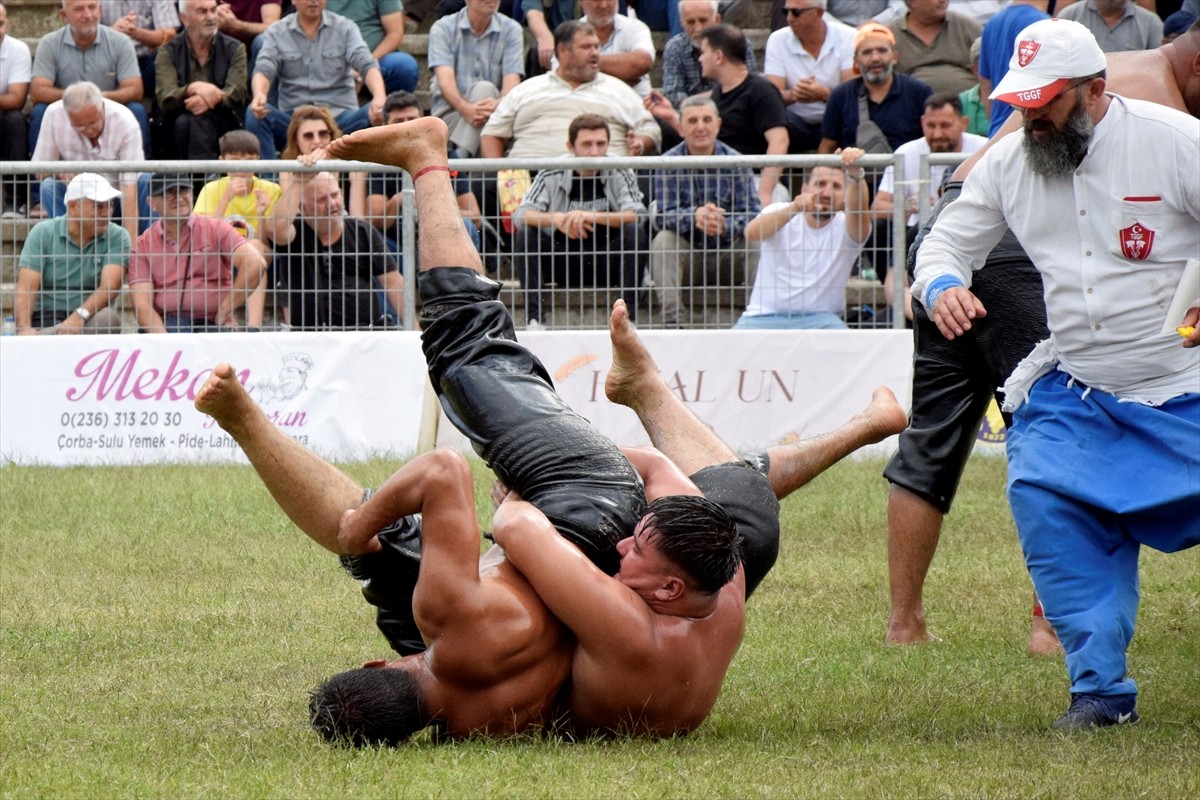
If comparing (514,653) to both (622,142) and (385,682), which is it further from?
(622,142)

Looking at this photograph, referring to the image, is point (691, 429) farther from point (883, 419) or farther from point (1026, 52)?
point (1026, 52)

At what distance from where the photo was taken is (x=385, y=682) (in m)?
4.86

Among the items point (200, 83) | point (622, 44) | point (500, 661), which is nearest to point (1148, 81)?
point (500, 661)

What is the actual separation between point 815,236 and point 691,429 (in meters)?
4.89

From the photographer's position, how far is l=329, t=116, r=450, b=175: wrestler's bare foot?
244 inches

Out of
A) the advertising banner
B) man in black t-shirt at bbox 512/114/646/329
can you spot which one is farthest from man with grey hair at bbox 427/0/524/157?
the advertising banner

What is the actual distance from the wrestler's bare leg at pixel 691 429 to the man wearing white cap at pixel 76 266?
17.9 ft

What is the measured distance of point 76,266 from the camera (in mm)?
10883

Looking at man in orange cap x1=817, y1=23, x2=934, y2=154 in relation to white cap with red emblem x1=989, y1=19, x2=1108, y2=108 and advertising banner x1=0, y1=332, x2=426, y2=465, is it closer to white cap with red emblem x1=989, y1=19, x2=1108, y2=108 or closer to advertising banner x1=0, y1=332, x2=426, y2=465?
advertising banner x1=0, y1=332, x2=426, y2=465

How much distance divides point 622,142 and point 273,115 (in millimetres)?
2955

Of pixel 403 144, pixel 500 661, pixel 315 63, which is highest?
pixel 403 144

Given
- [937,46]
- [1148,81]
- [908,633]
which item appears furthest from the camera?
[937,46]

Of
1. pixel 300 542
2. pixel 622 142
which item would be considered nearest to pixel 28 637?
pixel 300 542

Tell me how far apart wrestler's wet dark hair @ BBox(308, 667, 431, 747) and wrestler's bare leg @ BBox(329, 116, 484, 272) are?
65.0 inches
